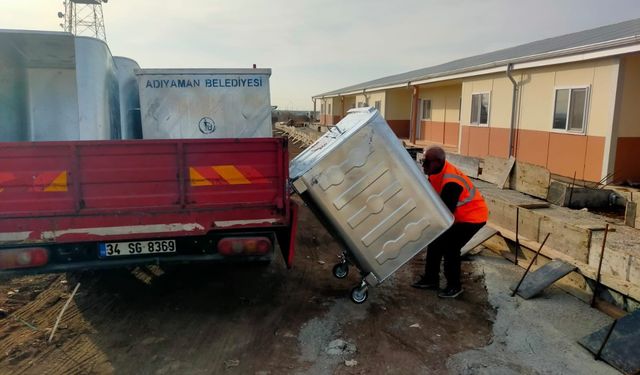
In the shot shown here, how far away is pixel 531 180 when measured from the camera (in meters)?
8.70

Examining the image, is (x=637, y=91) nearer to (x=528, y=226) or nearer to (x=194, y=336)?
(x=528, y=226)

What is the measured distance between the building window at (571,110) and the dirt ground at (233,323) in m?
5.37

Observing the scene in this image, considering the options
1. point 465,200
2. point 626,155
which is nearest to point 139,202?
point 465,200

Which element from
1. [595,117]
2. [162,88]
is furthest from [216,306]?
[595,117]

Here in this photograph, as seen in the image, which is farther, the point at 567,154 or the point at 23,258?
the point at 567,154

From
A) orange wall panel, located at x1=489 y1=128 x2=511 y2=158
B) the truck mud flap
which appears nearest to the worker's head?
the truck mud flap

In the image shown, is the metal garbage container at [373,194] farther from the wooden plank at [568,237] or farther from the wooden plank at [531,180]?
the wooden plank at [531,180]

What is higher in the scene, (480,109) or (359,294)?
(480,109)

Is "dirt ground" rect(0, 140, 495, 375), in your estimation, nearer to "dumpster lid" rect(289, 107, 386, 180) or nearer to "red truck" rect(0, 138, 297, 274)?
"red truck" rect(0, 138, 297, 274)

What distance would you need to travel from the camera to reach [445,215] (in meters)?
4.43

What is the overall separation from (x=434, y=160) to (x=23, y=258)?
3.99 m

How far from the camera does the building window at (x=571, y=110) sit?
936 centimetres

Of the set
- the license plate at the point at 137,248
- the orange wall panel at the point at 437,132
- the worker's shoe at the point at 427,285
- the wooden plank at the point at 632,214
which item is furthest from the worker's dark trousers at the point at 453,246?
the orange wall panel at the point at 437,132

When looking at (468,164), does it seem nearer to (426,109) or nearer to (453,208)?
(453,208)
